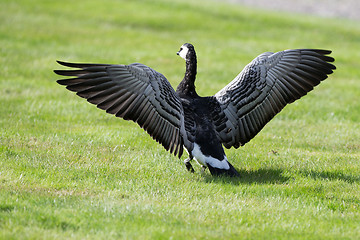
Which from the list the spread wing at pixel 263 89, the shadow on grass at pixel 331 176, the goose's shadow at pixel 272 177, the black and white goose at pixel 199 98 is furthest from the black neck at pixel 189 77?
the shadow on grass at pixel 331 176

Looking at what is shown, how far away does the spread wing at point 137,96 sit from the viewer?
6.57 meters

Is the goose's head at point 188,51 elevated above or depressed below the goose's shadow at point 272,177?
above

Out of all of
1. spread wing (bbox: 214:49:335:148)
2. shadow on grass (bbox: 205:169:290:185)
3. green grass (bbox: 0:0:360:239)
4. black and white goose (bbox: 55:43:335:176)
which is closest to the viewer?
green grass (bbox: 0:0:360:239)

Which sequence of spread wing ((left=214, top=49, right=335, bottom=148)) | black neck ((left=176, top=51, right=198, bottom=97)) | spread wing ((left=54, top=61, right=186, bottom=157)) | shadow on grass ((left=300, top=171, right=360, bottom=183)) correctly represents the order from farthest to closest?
spread wing ((left=214, top=49, right=335, bottom=148))
black neck ((left=176, top=51, right=198, bottom=97))
shadow on grass ((left=300, top=171, right=360, bottom=183))
spread wing ((left=54, top=61, right=186, bottom=157))

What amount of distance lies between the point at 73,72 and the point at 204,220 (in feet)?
8.13

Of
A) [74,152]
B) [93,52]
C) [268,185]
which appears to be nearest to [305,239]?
[268,185]

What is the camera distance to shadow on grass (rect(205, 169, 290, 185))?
6.98 meters

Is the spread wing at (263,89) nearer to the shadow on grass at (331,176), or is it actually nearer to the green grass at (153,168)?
the green grass at (153,168)

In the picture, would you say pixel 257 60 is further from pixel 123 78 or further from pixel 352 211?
pixel 352 211

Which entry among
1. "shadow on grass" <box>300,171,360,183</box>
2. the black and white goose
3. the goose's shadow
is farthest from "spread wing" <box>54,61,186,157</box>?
"shadow on grass" <box>300,171,360,183</box>

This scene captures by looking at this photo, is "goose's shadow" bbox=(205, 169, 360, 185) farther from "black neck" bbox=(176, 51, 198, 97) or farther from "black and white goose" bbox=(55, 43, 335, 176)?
"black neck" bbox=(176, 51, 198, 97)

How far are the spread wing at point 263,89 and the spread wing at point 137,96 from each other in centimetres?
80

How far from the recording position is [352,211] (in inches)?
242

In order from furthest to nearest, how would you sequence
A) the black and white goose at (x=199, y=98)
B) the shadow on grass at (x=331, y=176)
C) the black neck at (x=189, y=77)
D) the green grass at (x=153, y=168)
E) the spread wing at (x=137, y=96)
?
the black neck at (x=189, y=77)
the shadow on grass at (x=331, y=176)
the black and white goose at (x=199, y=98)
the spread wing at (x=137, y=96)
the green grass at (x=153, y=168)
